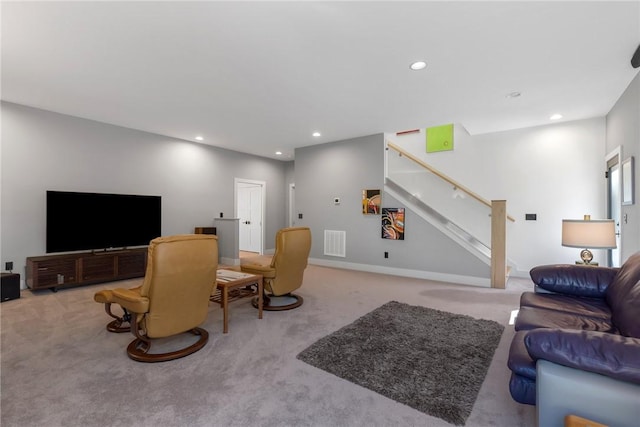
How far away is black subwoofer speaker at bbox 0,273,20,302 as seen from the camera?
3.77 m

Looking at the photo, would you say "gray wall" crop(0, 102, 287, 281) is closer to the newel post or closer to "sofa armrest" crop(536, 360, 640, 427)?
the newel post

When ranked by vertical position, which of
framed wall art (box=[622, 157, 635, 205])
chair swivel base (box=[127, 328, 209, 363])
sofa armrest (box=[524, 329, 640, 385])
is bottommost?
chair swivel base (box=[127, 328, 209, 363])

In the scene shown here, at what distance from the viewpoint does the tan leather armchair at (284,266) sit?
135 inches

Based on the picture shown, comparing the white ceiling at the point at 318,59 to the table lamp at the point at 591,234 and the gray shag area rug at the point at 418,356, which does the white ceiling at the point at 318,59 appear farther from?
the gray shag area rug at the point at 418,356

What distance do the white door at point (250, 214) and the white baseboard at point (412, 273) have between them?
2.24 metres

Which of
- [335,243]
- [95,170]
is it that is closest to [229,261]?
[335,243]

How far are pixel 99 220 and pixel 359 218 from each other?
4732 mm

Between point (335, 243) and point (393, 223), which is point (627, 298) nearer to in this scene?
point (393, 223)

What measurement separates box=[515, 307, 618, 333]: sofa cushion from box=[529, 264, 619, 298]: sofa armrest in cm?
60

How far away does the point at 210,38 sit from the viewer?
2.57m

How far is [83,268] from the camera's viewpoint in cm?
450

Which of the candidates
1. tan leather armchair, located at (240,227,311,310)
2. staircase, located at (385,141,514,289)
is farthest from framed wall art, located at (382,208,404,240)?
tan leather armchair, located at (240,227,311,310)

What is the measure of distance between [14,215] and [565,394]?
6.40 meters

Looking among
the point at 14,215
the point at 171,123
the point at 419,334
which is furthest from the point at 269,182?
the point at 419,334
